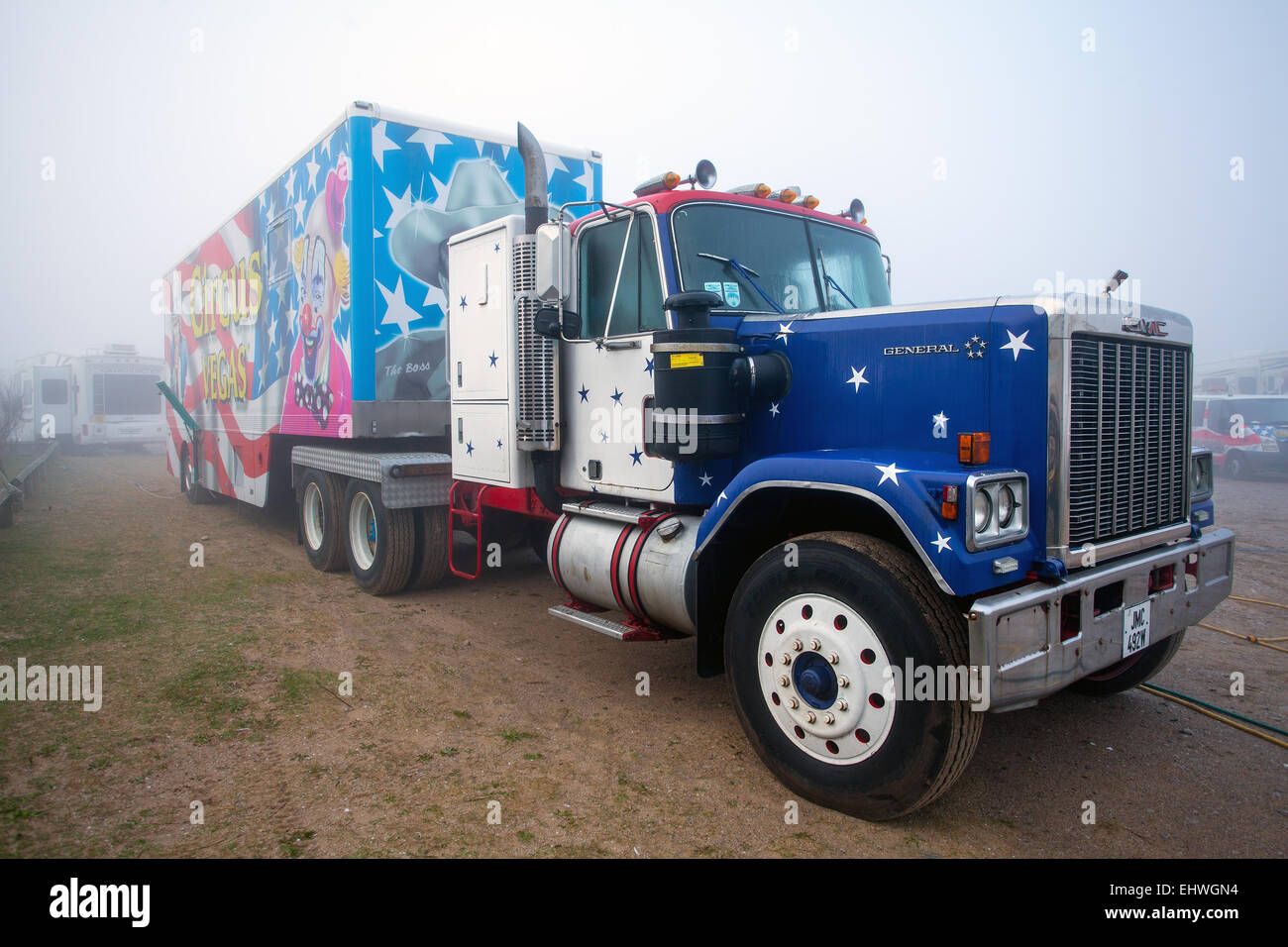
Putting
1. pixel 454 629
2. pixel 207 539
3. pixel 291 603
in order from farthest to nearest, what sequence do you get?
1. pixel 207 539
2. pixel 291 603
3. pixel 454 629

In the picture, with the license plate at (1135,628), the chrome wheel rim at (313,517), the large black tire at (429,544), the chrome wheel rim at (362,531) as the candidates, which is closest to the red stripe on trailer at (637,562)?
the license plate at (1135,628)

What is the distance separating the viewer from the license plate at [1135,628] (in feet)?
11.8

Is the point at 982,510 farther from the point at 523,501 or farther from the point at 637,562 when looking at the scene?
the point at 523,501

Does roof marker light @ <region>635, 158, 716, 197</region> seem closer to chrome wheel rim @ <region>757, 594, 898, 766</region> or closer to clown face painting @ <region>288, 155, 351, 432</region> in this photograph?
chrome wheel rim @ <region>757, 594, 898, 766</region>

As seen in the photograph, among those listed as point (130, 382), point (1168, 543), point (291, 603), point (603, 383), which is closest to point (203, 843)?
point (603, 383)

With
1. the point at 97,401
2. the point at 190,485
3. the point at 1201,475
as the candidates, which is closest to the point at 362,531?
the point at 1201,475

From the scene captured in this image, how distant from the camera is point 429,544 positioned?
748 centimetres

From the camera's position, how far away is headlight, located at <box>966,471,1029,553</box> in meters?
3.11

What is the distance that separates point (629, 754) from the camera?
4.14 metres

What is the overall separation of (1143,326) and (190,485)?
14.8m

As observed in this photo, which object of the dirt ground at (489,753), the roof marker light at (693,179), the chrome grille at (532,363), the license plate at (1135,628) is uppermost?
the roof marker light at (693,179)

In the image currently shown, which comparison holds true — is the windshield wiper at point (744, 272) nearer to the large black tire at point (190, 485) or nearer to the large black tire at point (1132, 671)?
the large black tire at point (1132, 671)
